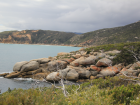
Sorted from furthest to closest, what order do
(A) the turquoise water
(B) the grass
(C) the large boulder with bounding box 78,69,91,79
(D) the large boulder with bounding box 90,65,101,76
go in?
(D) the large boulder with bounding box 90,65,101,76 < (C) the large boulder with bounding box 78,69,91,79 < (A) the turquoise water < (B) the grass

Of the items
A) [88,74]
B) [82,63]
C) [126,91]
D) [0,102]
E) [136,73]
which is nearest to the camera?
[0,102]

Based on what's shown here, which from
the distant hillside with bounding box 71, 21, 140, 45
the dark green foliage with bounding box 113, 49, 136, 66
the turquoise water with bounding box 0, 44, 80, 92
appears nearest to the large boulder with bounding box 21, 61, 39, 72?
the turquoise water with bounding box 0, 44, 80, 92

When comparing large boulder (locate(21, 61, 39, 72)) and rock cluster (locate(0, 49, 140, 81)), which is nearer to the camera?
rock cluster (locate(0, 49, 140, 81))

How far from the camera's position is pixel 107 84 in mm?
9273

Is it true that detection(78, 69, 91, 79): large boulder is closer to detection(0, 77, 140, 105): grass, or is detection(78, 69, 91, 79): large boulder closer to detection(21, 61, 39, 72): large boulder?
detection(21, 61, 39, 72): large boulder

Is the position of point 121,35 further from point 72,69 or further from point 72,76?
point 72,76

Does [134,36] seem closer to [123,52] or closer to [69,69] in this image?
[123,52]

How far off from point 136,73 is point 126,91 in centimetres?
1247

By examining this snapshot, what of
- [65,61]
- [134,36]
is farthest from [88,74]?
[134,36]

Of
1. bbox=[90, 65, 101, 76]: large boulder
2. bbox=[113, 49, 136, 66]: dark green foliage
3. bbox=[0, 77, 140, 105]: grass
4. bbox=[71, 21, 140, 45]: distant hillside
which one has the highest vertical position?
bbox=[71, 21, 140, 45]: distant hillside

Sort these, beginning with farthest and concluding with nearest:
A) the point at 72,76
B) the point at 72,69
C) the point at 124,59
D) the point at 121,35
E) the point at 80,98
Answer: the point at 121,35 → the point at 124,59 → the point at 72,69 → the point at 72,76 → the point at 80,98

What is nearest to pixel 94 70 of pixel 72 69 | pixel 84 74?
pixel 84 74

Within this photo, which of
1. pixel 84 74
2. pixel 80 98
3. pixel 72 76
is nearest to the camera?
pixel 80 98

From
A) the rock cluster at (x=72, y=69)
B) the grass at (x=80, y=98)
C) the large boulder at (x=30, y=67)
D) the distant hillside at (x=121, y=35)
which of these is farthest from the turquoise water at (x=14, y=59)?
the distant hillside at (x=121, y=35)
